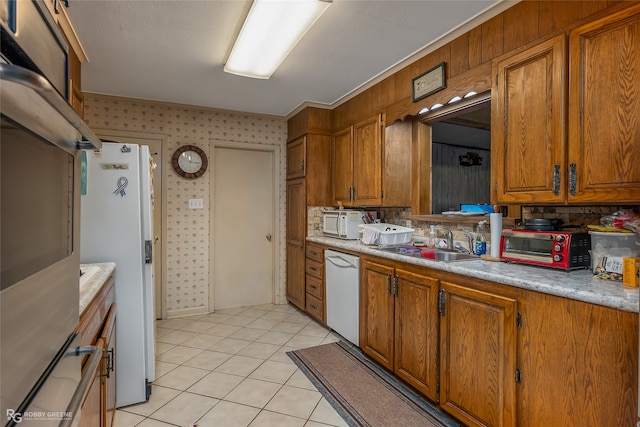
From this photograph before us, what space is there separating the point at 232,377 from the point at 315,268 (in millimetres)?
1449

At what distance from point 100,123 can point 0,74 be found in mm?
3726

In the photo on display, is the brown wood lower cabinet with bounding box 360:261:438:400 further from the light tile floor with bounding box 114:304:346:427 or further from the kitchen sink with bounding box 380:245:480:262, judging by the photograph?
the light tile floor with bounding box 114:304:346:427

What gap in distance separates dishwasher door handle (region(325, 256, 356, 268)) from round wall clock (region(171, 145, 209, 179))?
6.13ft

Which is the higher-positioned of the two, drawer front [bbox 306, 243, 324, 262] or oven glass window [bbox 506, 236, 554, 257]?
oven glass window [bbox 506, 236, 554, 257]

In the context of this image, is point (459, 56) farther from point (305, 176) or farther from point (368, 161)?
point (305, 176)

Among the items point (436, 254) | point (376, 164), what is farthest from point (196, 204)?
point (436, 254)

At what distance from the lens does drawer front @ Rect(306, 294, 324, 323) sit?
3486mm

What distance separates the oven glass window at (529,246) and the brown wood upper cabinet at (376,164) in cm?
123

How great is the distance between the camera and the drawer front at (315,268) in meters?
3.51

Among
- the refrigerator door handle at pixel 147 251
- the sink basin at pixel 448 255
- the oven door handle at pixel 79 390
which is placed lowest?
the oven door handle at pixel 79 390

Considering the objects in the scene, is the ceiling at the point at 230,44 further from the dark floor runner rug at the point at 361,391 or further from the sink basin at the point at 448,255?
the dark floor runner rug at the point at 361,391

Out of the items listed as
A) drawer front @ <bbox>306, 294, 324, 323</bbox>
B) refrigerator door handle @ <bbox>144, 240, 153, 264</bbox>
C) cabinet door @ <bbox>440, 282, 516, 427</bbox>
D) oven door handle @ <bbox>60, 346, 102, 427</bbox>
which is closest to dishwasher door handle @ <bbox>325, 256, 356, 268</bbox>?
drawer front @ <bbox>306, 294, 324, 323</bbox>

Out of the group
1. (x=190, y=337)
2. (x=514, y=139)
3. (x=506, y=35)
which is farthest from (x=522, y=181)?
(x=190, y=337)

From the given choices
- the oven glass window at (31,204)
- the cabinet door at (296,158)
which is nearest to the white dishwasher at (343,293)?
the cabinet door at (296,158)
